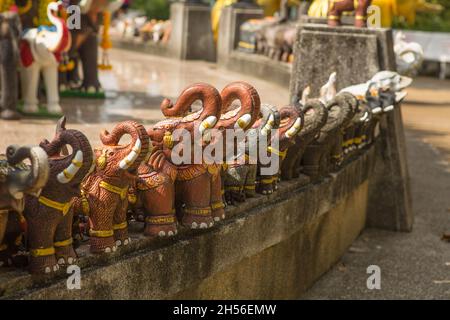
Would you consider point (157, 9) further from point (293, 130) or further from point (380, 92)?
point (293, 130)

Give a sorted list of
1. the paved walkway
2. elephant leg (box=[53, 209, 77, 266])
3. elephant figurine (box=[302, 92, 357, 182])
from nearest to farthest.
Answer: elephant leg (box=[53, 209, 77, 266]) → elephant figurine (box=[302, 92, 357, 182]) → the paved walkway

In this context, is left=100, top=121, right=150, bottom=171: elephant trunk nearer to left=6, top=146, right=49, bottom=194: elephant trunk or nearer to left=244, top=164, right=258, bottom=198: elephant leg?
left=6, top=146, right=49, bottom=194: elephant trunk

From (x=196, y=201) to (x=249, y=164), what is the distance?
2.23ft

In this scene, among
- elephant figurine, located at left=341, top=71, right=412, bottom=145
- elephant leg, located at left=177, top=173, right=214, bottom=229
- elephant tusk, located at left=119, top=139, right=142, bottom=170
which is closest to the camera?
elephant tusk, located at left=119, top=139, right=142, bottom=170

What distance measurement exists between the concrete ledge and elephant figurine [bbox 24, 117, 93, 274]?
0.09m

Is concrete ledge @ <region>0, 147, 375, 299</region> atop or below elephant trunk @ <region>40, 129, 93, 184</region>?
below

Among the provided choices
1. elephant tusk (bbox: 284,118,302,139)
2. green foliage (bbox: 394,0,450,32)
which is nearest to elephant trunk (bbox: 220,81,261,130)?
elephant tusk (bbox: 284,118,302,139)

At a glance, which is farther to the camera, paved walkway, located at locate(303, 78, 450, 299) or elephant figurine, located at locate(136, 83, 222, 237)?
paved walkway, located at locate(303, 78, 450, 299)

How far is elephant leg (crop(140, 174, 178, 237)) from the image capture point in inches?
159

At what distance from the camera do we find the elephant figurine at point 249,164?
4.80 m

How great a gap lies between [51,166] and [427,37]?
20.7 meters

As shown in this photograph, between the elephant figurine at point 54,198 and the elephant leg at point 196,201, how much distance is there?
836 mm

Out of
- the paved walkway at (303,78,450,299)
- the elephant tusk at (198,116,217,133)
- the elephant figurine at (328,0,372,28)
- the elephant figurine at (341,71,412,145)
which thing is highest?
the elephant figurine at (328,0,372,28)
